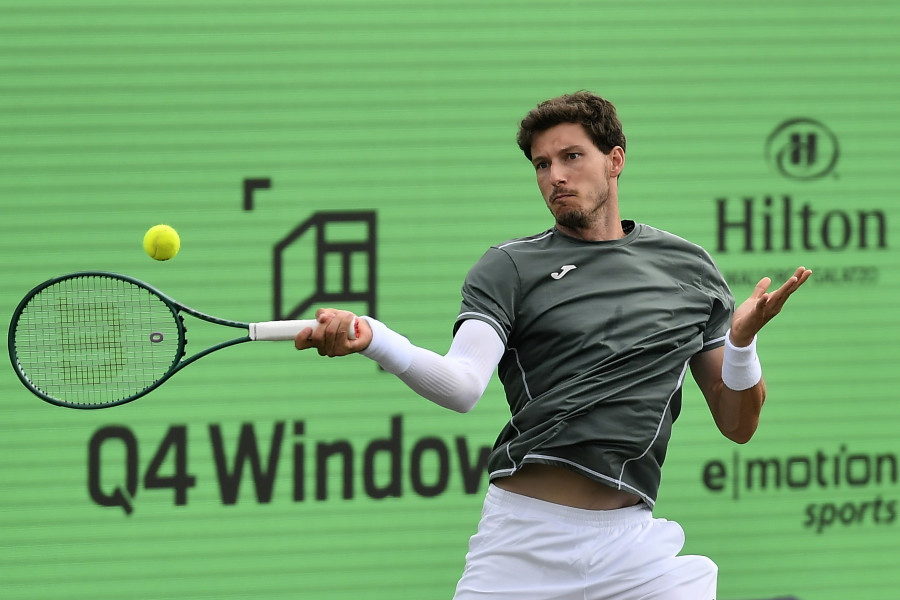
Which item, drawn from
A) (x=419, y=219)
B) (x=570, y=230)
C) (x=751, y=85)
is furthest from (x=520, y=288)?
(x=751, y=85)

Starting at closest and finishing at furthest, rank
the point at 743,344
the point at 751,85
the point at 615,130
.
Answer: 1. the point at 743,344
2. the point at 615,130
3. the point at 751,85

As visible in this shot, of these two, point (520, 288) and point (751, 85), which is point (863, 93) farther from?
point (520, 288)

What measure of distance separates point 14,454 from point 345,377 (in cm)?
148

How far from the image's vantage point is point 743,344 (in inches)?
127

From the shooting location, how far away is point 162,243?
4395 mm

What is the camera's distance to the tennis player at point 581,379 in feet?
10.4

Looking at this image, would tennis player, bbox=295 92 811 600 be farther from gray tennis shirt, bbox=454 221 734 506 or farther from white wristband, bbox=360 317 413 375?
white wristband, bbox=360 317 413 375

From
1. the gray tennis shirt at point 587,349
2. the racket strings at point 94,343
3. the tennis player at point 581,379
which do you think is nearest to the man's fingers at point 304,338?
the tennis player at point 581,379

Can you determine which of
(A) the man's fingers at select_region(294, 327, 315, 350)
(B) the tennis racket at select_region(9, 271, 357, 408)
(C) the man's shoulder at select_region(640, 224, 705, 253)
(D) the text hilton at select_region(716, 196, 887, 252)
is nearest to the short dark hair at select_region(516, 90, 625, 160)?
(C) the man's shoulder at select_region(640, 224, 705, 253)

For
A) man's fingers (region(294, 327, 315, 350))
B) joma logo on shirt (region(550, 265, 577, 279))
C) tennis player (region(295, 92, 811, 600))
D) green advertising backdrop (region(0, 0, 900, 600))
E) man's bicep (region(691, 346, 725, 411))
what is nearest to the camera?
man's fingers (region(294, 327, 315, 350))

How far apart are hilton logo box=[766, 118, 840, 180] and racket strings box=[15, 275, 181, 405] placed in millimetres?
2928

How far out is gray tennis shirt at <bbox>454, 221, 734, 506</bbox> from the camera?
3.18 metres

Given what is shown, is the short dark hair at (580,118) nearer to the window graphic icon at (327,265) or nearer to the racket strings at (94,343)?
the racket strings at (94,343)

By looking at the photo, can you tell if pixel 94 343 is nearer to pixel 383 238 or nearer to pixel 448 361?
pixel 383 238
